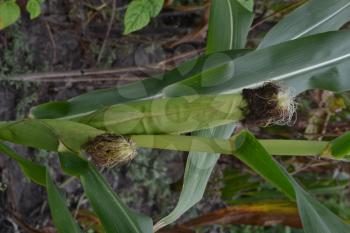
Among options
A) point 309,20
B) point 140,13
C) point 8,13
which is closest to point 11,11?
point 8,13

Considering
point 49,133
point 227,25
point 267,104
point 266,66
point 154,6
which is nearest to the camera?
point 267,104

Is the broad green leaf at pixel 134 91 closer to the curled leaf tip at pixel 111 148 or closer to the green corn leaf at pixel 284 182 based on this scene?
the curled leaf tip at pixel 111 148

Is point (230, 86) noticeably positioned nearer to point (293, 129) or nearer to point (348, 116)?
point (293, 129)

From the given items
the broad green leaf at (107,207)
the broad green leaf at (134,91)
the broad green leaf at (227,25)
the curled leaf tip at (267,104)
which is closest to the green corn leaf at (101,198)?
the broad green leaf at (107,207)

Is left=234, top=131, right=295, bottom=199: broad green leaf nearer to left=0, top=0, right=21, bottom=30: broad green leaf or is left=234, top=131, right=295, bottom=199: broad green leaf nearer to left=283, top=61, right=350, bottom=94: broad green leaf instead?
left=283, top=61, right=350, bottom=94: broad green leaf

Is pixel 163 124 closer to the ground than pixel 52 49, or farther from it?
farther from it

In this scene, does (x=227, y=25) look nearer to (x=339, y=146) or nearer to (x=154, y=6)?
(x=154, y=6)

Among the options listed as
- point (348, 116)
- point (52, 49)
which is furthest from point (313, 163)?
point (52, 49)
